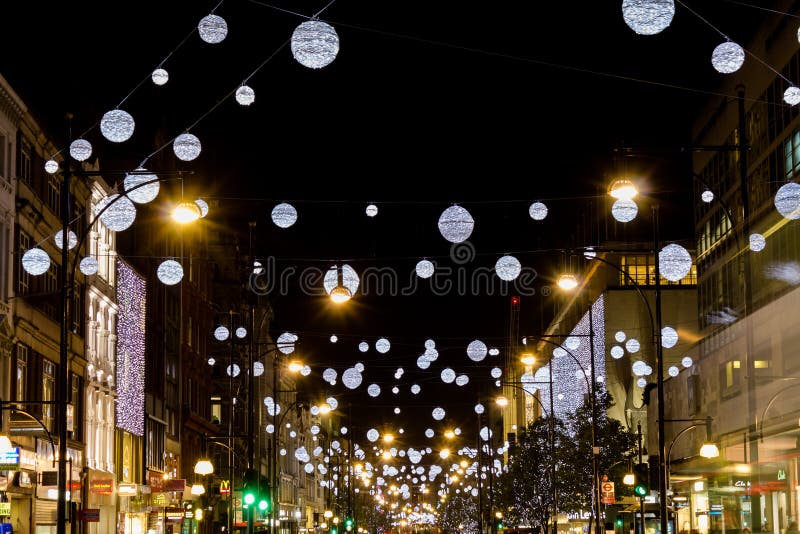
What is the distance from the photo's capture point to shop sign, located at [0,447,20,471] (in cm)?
3031

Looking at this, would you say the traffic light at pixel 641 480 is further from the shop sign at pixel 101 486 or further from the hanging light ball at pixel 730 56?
the hanging light ball at pixel 730 56

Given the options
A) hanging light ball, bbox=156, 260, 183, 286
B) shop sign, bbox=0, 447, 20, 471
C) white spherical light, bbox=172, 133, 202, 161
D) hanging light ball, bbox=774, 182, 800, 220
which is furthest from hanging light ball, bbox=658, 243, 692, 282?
shop sign, bbox=0, 447, 20, 471

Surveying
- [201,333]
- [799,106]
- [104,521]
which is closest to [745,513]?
[799,106]

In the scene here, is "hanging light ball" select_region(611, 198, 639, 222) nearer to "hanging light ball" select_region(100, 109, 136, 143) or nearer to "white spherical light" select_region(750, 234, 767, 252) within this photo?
"white spherical light" select_region(750, 234, 767, 252)

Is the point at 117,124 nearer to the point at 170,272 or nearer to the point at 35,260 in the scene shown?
the point at 35,260

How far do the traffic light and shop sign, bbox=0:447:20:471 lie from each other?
19924 mm

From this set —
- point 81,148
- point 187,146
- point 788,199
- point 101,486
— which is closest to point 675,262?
point 788,199

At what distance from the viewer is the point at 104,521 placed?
49719 millimetres

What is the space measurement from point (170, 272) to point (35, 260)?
6040mm

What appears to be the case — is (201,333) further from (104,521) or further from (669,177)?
(669,177)

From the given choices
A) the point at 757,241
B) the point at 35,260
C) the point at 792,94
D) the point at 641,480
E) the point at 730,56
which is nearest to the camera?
the point at 730,56

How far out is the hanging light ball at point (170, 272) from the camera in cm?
3500

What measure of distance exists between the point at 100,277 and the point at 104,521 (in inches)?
388

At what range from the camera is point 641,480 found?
40.9 m
